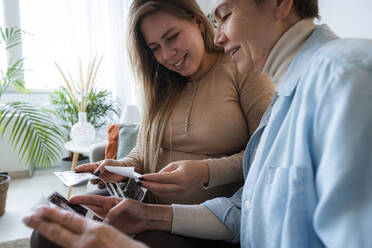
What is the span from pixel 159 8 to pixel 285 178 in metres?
0.81

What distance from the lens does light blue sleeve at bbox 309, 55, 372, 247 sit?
387 mm

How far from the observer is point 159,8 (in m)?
1.03

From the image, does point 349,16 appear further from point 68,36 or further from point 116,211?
point 68,36

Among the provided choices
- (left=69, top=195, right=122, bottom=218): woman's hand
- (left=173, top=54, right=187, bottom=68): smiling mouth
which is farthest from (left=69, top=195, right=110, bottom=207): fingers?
(left=173, top=54, right=187, bottom=68): smiling mouth

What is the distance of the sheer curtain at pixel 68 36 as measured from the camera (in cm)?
308

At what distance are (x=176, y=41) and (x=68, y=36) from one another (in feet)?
8.38

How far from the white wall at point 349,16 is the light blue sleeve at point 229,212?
2.05 m

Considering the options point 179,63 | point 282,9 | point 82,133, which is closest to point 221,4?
point 282,9

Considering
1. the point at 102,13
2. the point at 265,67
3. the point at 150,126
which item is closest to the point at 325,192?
the point at 265,67

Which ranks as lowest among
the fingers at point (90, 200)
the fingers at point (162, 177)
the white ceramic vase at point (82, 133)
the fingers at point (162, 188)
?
the white ceramic vase at point (82, 133)

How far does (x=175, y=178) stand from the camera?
2.65 feet

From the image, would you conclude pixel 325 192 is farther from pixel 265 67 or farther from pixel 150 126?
pixel 150 126

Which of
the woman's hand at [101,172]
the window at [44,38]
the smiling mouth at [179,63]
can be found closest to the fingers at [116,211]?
the woman's hand at [101,172]

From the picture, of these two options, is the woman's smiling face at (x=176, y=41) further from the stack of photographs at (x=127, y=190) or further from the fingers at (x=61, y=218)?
the fingers at (x=61, y=218)
